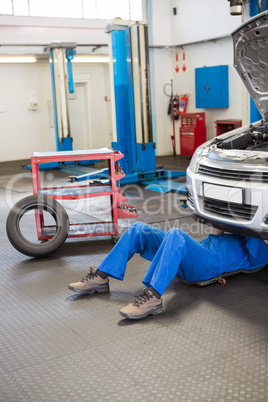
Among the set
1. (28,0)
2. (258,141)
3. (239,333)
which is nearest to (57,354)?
(239,333)

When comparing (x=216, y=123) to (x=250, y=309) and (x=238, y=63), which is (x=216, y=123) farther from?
(x=250, y=309)

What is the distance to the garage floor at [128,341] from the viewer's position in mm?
2236

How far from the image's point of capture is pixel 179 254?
2.82 metres

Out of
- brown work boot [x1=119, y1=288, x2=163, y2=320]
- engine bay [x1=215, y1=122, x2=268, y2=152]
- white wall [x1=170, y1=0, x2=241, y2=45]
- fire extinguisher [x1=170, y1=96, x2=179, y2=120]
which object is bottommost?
brown work boot [x1=119, y1=288, x2=163, y2=320]

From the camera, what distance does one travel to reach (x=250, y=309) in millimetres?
3074

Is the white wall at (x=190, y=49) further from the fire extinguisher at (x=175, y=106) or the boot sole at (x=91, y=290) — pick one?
the boot sole at (x=91, y=290)

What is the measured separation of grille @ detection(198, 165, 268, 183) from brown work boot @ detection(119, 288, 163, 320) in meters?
1.06

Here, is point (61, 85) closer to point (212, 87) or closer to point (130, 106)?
point (130, 106)

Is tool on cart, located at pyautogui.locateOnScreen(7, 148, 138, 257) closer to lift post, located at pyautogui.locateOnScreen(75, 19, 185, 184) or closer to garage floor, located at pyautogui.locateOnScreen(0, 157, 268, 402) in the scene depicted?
garage floor, located at pyautogui.locateOnScreen(0, 157, 268, 402)

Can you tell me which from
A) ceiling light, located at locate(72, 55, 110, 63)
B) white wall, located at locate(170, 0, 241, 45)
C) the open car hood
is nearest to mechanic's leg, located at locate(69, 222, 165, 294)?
the open car hood

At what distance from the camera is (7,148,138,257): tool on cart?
14.1ft

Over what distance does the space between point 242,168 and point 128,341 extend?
1.45 metres

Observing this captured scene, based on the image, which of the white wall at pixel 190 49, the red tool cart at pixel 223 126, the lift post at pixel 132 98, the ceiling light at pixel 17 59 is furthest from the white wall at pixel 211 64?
the ceiling light at pixel 17 59

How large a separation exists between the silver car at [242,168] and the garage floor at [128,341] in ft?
1.77
